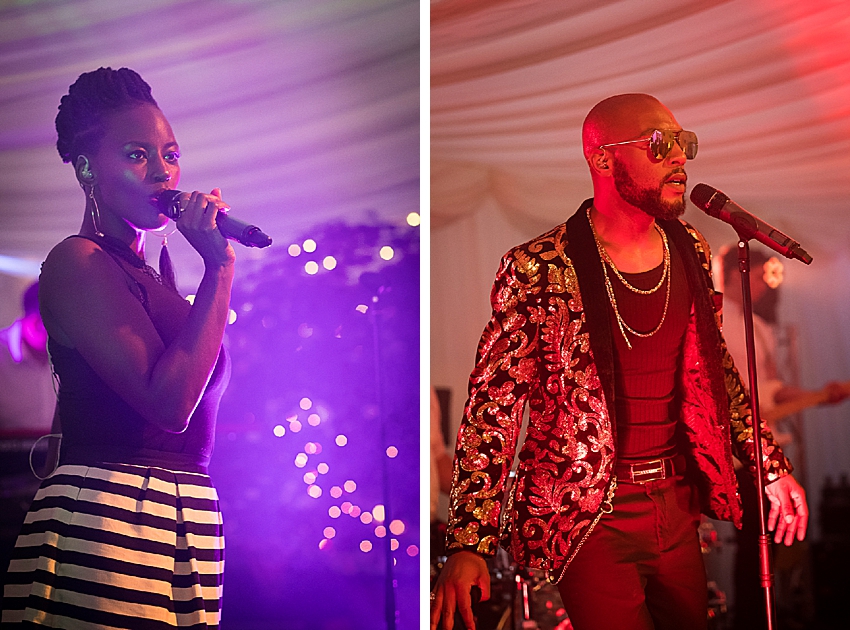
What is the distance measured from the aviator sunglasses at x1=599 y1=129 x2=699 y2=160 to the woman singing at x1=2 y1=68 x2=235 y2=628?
1.37m

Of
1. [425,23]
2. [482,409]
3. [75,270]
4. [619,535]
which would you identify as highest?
[425,23]

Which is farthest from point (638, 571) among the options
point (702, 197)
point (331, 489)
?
point (702, 197)

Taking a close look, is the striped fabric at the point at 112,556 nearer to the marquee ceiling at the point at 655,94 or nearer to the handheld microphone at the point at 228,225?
the handheld microphone at the point at 228,225

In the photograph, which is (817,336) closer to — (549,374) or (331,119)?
(549,374)

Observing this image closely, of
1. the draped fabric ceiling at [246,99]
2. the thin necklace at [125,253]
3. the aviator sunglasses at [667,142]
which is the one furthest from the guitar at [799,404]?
the thin necklace at [125,253]

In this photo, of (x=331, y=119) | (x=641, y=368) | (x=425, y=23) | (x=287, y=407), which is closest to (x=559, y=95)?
(x=425, y=23)

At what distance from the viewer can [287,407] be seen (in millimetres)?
2617

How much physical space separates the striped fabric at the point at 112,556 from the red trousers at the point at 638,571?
112 cm

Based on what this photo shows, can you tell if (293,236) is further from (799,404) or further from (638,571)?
(799,404)

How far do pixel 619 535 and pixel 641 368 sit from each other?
0.47 metres

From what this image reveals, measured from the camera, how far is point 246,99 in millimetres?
2713

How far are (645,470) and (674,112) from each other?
3.73 feet

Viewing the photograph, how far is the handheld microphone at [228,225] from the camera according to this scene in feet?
8.45

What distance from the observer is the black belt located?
224cm
